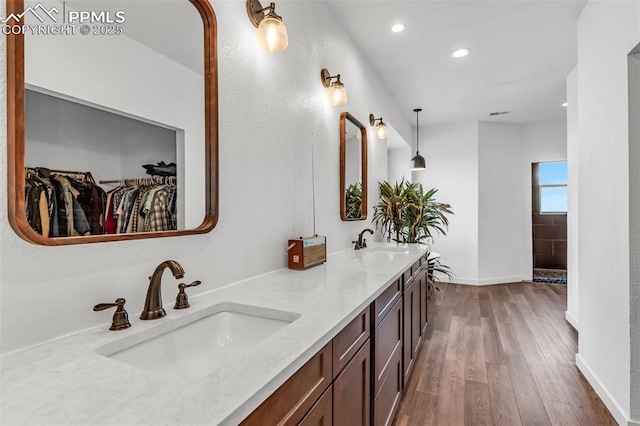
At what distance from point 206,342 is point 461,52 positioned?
3.28 m

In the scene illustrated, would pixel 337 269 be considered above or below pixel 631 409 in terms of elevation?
above

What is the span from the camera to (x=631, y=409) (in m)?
1.83

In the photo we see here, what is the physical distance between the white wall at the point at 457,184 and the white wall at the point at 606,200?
9.72ft

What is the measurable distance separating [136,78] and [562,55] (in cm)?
379

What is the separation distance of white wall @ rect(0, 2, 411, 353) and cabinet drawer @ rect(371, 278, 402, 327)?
57 centimetres

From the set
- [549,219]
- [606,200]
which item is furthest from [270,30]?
[549,219]

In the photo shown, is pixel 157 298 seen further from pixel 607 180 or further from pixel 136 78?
pixel 607 180

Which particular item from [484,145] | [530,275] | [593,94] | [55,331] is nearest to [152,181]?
[55,331]

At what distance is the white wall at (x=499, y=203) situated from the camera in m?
5.54

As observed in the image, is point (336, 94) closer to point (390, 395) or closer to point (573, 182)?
point (390, 395)

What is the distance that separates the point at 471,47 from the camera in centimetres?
303

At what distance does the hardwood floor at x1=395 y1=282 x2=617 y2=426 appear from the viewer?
2.02 metres

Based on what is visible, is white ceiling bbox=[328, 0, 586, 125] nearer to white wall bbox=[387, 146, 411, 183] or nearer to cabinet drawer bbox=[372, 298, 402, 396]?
white wall bbox=[387, 146, 411, 183]

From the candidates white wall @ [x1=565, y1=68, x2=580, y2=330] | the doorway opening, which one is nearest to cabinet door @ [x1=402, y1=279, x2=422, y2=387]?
white wall @ [x1=565, y1=68, x2=580, y2=330]
